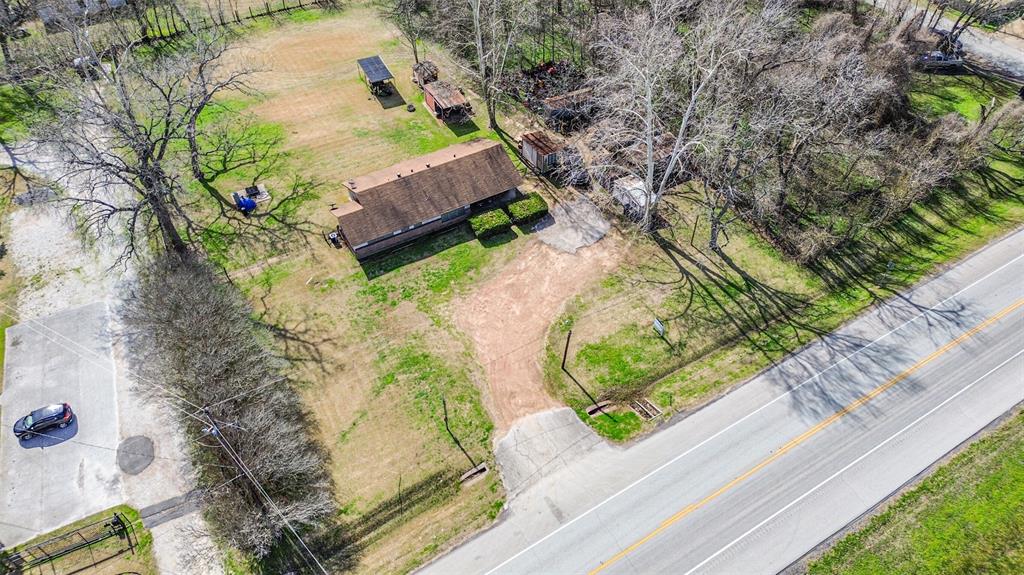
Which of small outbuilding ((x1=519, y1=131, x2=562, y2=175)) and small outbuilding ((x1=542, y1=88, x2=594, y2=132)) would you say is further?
small outbuilding ((x1=542, y1=88, x2=594, y2=132))

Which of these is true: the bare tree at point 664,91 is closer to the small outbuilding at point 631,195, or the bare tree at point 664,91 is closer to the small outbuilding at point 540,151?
the small outbuilding at point 631,195

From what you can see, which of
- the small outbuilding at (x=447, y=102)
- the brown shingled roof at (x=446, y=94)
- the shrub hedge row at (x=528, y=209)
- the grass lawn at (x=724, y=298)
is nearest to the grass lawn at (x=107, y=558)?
→ the grass lawn at (x=724, y=298)

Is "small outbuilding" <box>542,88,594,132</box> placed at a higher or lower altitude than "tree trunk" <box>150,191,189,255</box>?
higher

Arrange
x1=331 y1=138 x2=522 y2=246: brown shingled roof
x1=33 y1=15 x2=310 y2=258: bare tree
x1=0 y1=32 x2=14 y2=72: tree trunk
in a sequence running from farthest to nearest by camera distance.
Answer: x1=0 y1=32 x2=14 y2=72: tree trunk → x1=331 y1=138 x2=522 y2=246: brown shingled roof → x1=33 y1=15 x2=310 y2=258: bare tree

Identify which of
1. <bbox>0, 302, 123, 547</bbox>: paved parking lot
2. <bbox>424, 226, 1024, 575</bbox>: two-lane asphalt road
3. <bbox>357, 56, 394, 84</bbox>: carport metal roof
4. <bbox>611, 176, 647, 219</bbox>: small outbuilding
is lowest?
<bbox>0, 302, 123, 547</bbox>: paved parking lot

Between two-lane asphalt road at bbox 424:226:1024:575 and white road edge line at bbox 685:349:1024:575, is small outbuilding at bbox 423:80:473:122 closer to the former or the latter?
two-lane asphalt road at bbox 424:226:1024:575

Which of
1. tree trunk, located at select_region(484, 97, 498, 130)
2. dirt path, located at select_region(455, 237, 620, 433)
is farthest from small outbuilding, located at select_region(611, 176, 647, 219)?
tree trunk, located at select_region(484, 97, 498, 130)

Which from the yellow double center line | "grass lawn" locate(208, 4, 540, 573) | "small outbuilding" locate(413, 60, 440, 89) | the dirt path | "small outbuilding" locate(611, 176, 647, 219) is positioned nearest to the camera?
the yellow double center line
